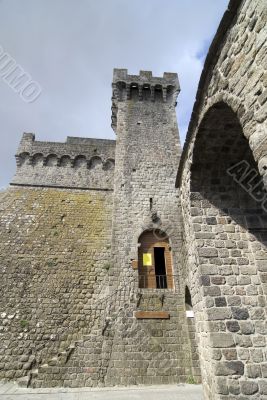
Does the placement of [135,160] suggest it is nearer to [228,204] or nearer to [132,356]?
[228,204]

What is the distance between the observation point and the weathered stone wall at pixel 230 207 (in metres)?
2.54

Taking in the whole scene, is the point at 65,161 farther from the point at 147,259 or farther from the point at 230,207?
the point at 230,207

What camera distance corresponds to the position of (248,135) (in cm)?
250

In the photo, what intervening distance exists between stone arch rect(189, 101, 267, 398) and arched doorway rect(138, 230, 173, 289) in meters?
3.18

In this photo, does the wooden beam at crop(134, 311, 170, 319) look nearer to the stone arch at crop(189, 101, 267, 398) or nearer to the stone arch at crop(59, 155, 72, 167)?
the stone arch at crop(189, 101, 267, 398)

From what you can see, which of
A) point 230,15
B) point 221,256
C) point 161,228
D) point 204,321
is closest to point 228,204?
point 221,256

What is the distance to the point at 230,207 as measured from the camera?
4605 mm

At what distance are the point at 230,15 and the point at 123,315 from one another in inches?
267

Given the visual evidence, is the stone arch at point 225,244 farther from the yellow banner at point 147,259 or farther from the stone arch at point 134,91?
the stone arch at point 134,91

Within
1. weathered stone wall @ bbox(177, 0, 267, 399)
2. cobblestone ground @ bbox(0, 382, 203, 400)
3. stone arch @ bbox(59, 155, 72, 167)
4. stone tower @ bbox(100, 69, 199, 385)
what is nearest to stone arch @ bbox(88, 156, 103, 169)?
stone arch @ bbox(59, 155, 72, 167)

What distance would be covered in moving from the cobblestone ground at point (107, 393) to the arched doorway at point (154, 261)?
2522 mm

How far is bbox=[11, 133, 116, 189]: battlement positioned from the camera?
34.7ft

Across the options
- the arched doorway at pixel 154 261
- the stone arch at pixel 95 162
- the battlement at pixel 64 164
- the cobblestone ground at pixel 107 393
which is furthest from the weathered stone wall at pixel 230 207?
the stone arch at pixel 95 162

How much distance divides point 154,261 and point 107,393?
12.0 ft
